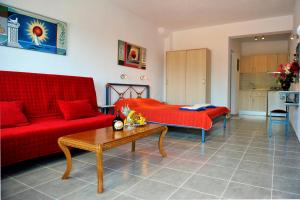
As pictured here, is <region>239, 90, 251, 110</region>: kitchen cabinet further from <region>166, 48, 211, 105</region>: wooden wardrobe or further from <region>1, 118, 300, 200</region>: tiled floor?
<region>1, 118, 300, 200</region>: tiled floor

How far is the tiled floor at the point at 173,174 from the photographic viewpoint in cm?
177

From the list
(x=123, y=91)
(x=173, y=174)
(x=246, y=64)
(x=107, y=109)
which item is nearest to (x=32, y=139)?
(x=173, y=174)

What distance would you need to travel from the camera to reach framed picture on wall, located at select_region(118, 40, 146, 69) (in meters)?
4.76

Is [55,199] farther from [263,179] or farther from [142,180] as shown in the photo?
[263,179]

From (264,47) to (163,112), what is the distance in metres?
5.60

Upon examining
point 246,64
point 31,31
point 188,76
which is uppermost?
point 246,64

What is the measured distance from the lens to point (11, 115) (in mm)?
2391

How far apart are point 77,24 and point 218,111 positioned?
9.74 ft

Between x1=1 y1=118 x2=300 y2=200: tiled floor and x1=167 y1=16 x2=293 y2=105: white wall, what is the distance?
114 inches

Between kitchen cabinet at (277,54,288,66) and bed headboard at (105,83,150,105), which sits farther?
kitchen cabinet at (277,54,288,66)

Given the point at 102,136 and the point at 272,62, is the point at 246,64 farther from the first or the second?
the point at 102,136

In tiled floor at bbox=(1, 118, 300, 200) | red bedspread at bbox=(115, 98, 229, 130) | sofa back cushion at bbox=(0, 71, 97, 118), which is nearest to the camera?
tiled floor at bbox=(1, 118, 300, 200)

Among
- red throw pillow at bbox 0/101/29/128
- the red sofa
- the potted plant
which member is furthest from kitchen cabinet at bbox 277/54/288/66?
red throw pillow at bbox 0/101/29/128

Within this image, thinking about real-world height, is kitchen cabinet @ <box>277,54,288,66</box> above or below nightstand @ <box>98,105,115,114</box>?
above
